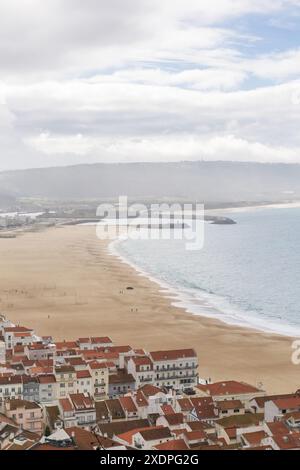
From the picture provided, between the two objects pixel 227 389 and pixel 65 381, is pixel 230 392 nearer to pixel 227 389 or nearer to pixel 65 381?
pixel 227 389

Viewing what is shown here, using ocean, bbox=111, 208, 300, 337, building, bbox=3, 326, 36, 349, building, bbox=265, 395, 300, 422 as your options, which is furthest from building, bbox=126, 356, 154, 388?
ocean, bbox=111, 208, 300, 337

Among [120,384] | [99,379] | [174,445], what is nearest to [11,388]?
[99,379]

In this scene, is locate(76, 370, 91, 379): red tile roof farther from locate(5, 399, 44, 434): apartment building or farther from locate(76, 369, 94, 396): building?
locate(5, 399, 44, 434): apartment building
